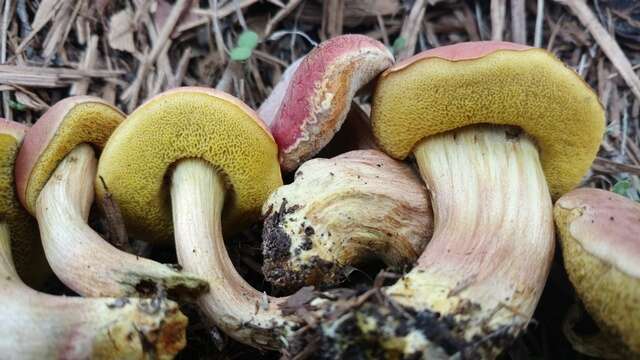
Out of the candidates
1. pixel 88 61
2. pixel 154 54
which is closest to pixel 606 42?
pixel 154 54

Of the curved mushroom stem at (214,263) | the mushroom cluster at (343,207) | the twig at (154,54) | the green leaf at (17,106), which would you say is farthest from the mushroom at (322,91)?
the green leaf at (17,106)

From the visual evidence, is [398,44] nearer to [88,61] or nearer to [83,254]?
[88,61]

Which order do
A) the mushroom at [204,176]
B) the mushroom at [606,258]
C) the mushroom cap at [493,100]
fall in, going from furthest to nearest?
the mushroom at [204,176] → the mushroom cap at [493,100] → the mushroom at [606,258]

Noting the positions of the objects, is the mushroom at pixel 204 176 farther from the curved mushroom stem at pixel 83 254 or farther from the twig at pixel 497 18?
the twig at pixel 497 18

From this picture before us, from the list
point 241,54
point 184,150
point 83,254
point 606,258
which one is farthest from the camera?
point 241,54

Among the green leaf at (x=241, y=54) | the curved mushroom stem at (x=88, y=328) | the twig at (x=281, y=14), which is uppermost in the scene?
the twig at (x=281, y=14)

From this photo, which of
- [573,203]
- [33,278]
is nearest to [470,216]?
[573,203]
